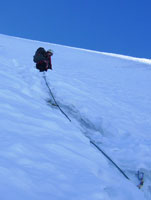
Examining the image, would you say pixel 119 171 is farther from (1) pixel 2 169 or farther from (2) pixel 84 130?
(1) pixel 2 169

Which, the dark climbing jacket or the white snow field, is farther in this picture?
the dark climbing jacket

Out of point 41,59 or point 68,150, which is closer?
point 68,150

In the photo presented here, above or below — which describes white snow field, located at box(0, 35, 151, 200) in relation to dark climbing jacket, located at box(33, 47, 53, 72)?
below

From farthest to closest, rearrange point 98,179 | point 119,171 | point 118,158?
point 118,158 → point 119,171 → point 98,179

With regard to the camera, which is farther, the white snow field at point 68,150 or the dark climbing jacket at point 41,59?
the dark climbing jacket at point 41,59

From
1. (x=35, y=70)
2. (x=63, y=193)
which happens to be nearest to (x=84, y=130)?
(x=63, y=193)

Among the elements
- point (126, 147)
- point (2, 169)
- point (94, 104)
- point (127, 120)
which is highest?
point (94, 104)

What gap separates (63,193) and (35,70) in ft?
20.6

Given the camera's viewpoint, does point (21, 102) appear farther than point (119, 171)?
Yes

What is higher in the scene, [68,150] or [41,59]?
[41,59]

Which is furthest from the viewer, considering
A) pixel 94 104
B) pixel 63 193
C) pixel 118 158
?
pixel 94 104

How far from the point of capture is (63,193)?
2074 mm

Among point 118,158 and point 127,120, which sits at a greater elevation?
point 127,120

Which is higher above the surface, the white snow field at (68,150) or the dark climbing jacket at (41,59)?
the dark climbing jacket at (41,59)
